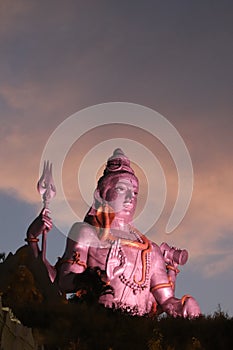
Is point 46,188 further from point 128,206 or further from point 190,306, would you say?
point 190,306

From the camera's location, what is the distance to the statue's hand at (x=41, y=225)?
86.8ft

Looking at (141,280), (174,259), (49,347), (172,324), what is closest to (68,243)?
(141,280)

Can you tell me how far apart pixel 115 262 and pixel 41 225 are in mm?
3130

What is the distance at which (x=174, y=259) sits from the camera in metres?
30.0

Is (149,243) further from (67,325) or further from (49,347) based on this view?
(49,347)

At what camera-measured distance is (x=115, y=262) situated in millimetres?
26656

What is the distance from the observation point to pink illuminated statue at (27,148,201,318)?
1038 inches

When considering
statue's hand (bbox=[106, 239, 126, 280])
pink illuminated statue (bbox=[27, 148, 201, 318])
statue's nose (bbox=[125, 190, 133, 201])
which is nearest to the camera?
pink illuminated statue (bbox=[27, 148, 201, 318])

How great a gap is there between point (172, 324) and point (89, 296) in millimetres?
6499

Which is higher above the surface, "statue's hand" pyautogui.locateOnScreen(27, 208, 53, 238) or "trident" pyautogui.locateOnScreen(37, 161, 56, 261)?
"trident" pyautogui.locateOnScreen(37, 161, 56, 261)

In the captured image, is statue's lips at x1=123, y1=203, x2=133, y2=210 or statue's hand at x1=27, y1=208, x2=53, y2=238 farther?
statue's lips at x1=123, y1=203, x2=133, y2=210

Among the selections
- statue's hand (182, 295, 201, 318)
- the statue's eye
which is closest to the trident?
the statue's eye

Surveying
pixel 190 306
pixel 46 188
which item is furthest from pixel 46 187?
pixel 190 306

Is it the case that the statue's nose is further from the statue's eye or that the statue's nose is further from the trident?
the trident
